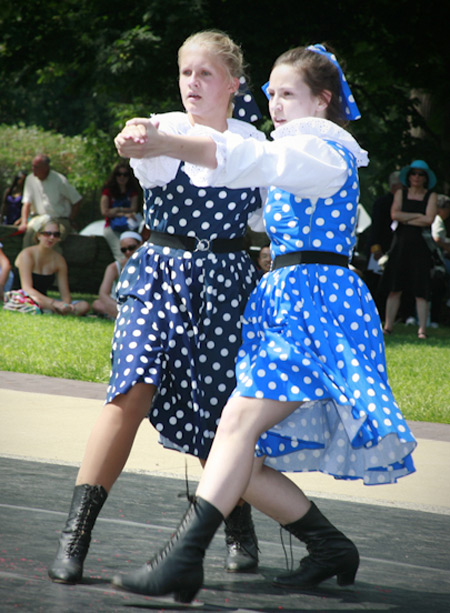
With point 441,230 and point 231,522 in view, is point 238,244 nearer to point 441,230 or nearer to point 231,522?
point 231,522

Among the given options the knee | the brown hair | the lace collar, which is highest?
the brown hair

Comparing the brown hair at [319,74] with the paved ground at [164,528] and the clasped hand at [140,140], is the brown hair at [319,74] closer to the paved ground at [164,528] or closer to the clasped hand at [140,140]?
the clasped hand at [140,140]

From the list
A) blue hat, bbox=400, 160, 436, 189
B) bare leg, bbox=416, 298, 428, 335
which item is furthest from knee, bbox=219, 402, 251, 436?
bare leg, bbox=416, 298, 428, 335

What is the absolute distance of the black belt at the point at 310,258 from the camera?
3.46 meters

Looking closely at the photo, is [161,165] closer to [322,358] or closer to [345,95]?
[345,95]

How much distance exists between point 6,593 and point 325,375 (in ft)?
3.89

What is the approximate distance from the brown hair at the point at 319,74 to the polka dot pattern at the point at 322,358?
25 centimetres

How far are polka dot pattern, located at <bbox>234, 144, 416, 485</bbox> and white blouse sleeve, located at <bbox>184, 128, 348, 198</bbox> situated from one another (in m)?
0.14

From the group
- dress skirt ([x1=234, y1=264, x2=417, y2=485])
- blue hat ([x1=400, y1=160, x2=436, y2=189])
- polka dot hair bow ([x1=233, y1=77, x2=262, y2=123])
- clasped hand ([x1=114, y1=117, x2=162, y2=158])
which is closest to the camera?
clasped hand ([x1=114, y1=117, x2=162, y2=158])

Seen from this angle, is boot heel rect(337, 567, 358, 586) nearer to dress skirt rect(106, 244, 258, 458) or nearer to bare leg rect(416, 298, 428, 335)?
dress skirt rect(106, 244, 258, 458)

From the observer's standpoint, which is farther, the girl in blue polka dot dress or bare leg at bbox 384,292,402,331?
bare leg at bbox 384,292,402,331

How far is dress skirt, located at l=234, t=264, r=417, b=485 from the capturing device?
323 cm

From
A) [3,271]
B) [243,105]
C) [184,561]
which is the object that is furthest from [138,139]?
[3,271]

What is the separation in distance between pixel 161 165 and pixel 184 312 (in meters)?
0.51
